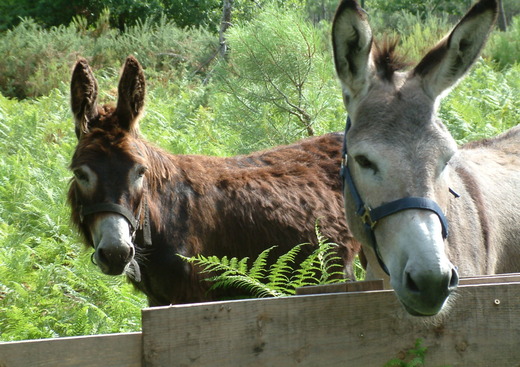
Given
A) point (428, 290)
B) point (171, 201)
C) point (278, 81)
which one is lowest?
point (428, 290)

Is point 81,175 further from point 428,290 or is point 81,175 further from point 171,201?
point 428,290

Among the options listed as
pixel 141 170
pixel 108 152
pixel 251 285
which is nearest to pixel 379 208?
pixel 251 285

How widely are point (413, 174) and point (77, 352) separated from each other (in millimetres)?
1695

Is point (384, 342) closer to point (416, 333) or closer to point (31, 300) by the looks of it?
point (416, 333)

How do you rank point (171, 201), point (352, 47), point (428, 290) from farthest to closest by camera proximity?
point (171, 201) → point (352, 47) → point (428, 290)

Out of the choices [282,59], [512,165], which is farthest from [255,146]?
[512,165]

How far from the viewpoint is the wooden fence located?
2.46 meters

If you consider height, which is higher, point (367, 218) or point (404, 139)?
point (404, 139)

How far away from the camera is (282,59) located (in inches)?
308

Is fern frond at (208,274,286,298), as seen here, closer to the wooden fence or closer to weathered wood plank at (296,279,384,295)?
weathered wood plank at (296,279,384,295)

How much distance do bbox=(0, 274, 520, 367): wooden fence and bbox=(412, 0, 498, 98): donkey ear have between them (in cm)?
111

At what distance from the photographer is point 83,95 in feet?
15.8

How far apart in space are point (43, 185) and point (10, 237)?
1.22 m

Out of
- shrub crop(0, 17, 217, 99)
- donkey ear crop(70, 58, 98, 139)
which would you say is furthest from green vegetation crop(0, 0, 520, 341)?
shrub crop(0, 17, 217, 99)
